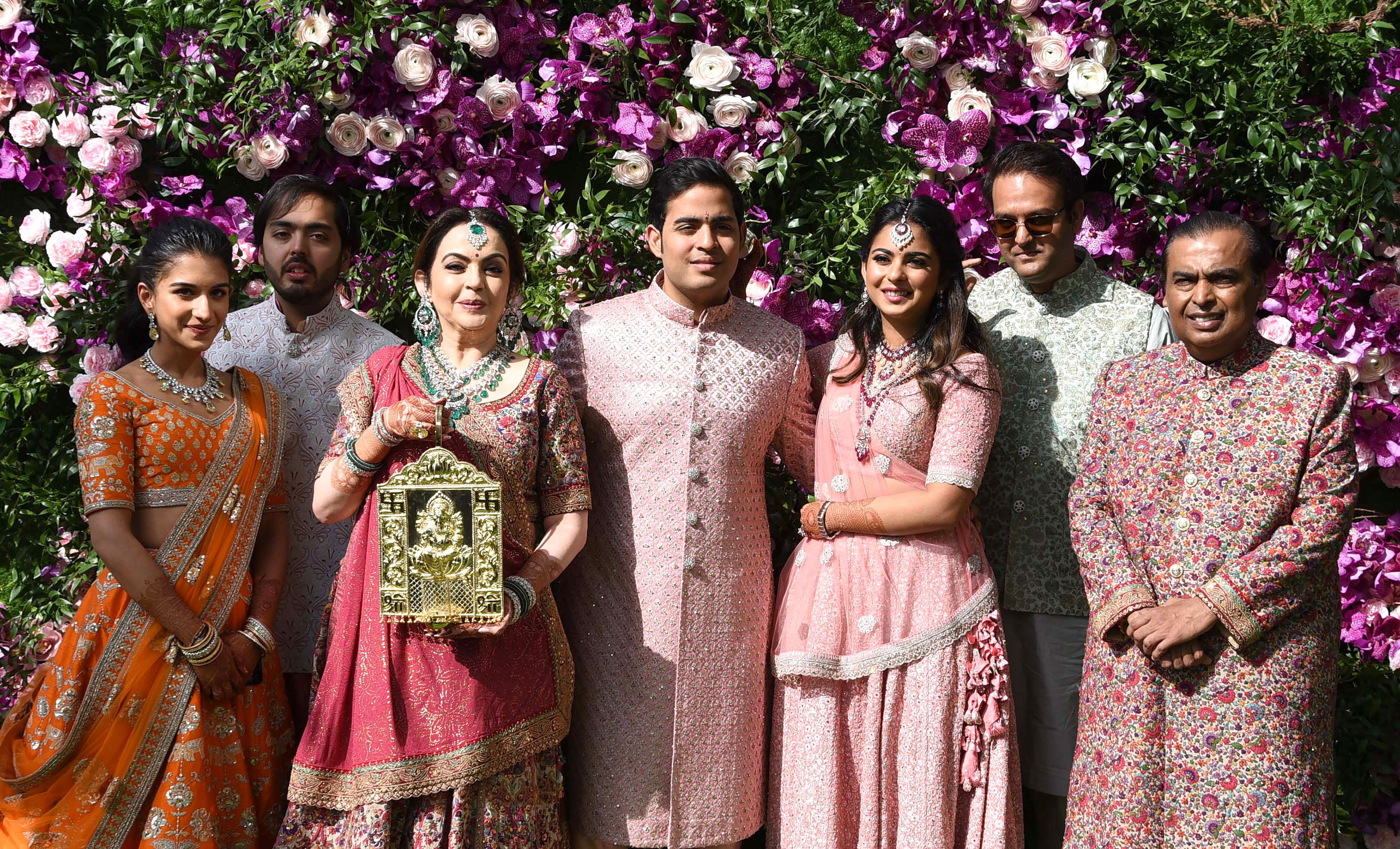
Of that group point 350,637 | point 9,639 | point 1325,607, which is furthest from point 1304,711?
point 9,639

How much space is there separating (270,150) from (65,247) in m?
0.83

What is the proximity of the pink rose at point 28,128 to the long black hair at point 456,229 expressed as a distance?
2.23 metres

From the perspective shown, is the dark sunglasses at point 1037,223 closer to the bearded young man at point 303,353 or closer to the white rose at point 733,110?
the white rose at point 733,110

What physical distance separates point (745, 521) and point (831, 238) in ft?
4.55

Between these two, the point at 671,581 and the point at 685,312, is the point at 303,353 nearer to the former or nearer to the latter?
the point at 685,312

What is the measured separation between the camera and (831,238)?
4457 millimetres

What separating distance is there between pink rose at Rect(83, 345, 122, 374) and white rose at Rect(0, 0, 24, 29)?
1.36 m

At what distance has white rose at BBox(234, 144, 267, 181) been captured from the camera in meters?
4.53

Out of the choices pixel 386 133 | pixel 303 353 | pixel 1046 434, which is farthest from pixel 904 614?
pixel 386 133

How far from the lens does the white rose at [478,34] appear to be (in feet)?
14.8

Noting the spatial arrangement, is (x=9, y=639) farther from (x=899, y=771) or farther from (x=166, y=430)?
(x=899, y=771)

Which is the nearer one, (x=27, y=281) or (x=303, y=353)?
(x=303, y=353)

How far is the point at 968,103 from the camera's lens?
13.7 feet

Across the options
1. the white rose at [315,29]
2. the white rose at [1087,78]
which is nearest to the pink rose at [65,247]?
the white rose at [315,29]
